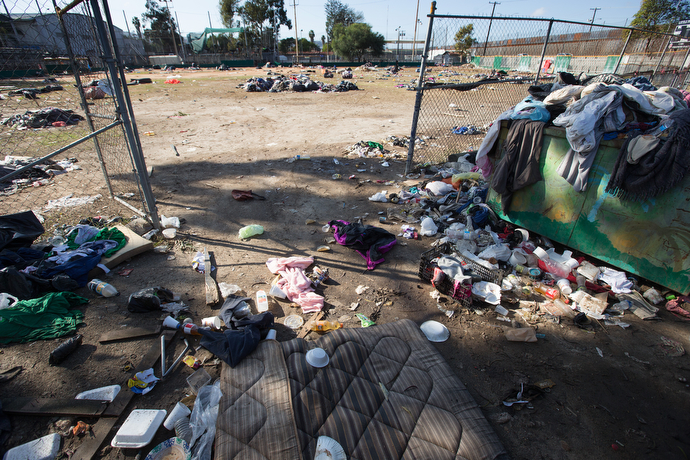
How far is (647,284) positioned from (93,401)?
5010mm

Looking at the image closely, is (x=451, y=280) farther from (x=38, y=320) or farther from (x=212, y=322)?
(x=38, y=320)

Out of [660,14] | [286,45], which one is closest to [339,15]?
[286,45]

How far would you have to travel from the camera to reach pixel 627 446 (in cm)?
191

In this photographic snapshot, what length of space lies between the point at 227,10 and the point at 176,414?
65323 millimetres

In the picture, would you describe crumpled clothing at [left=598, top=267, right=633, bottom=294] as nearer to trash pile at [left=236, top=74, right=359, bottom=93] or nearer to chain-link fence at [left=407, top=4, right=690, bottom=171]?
chain-link fence at [left=407, top=4, right=690, bottom=171]

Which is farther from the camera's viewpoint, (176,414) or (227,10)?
(227,10)

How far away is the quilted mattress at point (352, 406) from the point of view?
1.75 meters

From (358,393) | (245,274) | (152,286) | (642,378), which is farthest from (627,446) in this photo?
(152,286)

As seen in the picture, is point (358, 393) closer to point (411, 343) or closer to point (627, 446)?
point (411, 343)

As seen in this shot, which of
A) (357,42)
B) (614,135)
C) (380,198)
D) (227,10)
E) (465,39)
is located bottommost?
(380,198)

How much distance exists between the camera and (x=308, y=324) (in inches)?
110

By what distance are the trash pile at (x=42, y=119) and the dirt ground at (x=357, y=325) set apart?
5881 mm

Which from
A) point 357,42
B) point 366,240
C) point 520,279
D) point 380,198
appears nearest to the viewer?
point 520,279

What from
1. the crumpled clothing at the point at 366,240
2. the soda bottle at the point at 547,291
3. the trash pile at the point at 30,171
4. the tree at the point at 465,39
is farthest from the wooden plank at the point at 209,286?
the tree at the point at 465,39
